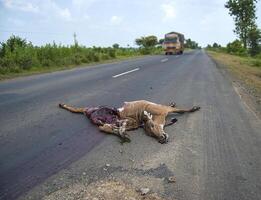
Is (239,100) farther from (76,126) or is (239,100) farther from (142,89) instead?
(76,126)

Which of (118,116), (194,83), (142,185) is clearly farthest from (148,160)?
(194,83)

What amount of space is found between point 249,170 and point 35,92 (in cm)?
724

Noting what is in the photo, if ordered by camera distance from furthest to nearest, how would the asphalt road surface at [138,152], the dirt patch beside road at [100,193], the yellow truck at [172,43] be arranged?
the yellow truck at [172,43] → the asphalt road surface at [138,152] → the dirt patch beside road at [100,193]

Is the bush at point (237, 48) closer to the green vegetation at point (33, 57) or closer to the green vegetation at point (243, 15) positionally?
the green vegetation at point (243, 15)

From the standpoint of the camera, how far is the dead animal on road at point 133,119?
5.77 m

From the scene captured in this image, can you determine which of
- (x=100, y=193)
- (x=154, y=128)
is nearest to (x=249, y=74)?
(x=154, y=128)

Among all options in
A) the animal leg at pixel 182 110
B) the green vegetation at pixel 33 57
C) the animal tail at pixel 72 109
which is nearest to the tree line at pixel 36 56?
the green vegetation at pixel 33 57

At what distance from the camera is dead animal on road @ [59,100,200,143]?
577 cm

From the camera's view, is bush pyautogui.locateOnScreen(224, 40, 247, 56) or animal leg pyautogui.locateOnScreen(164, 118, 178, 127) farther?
bush pyautogui.locateOnScreen(224, 40, 247, 56)

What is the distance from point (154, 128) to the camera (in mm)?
5777

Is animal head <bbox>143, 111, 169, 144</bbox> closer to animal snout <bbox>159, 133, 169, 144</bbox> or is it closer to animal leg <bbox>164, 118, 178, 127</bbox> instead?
animal snout <bbox>159, 133, 169, 144</bbox>

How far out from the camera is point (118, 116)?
20.8 feet

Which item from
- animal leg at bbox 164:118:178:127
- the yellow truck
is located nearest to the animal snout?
animal leg at bbox 164:118:178:127

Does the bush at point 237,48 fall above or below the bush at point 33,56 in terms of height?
below
